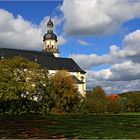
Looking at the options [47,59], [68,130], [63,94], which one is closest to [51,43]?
[47,59]

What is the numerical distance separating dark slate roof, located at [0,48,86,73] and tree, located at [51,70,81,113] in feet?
128

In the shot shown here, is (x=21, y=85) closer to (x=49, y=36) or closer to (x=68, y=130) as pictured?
(x=68, y=130)

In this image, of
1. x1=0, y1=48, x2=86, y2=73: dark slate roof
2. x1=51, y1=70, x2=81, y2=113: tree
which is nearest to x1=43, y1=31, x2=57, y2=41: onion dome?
x1=0, y1=48, x2=86, y2=73: dark slate roof

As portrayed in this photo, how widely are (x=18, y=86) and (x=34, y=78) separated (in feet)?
21.6

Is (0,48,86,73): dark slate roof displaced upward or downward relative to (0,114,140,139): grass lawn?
upward

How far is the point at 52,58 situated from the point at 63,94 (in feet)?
159

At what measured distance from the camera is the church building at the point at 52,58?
13788 centimetres

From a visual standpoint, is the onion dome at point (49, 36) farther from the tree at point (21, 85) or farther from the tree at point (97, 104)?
the tree at point (21, 85)

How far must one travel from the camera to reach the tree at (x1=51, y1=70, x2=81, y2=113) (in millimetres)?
95363

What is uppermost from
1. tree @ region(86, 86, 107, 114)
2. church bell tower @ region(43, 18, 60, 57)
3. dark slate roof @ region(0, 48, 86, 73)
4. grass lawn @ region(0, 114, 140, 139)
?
church bell tower @ region(43, 18, 60, 57)

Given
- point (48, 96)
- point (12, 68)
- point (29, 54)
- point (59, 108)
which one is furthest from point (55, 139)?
point (29, 54)

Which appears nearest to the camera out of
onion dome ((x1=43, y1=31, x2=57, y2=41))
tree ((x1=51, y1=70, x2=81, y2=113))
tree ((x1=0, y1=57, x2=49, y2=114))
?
tree ((x1=0, y1=57, x2=49, y2=114))

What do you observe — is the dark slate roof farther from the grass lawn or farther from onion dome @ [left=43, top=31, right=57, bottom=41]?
the grass lawn

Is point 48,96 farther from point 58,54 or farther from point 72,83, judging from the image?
point 58,54
